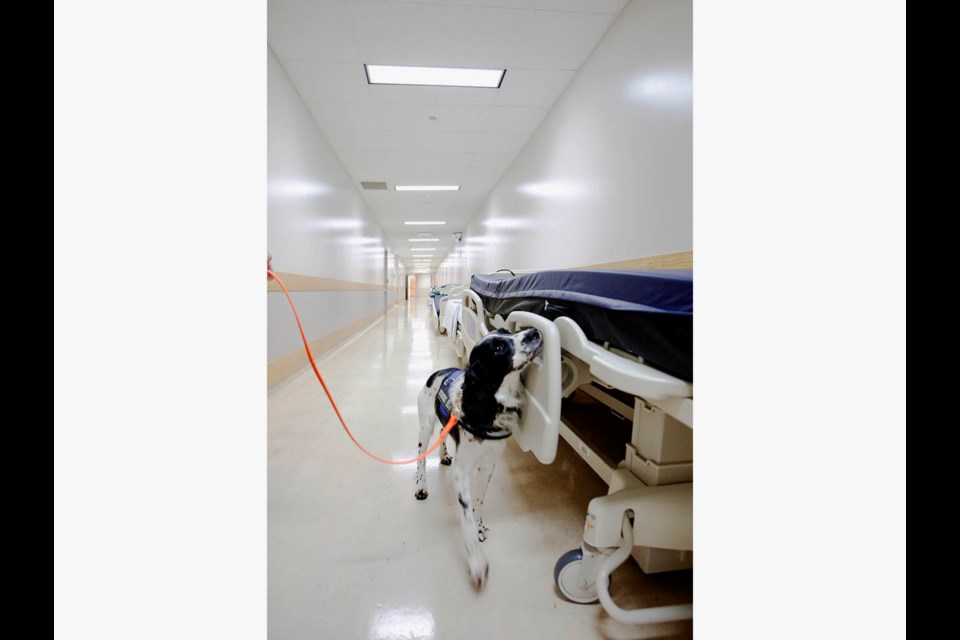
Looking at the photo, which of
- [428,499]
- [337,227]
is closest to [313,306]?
[337,227]

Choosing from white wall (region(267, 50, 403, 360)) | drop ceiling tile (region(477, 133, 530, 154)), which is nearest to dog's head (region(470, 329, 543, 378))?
white wall (region(267, 50, 403, 360))

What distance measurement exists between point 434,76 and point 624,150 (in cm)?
181

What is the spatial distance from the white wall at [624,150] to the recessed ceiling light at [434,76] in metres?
0.75

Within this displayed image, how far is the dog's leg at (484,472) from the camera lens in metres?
1.04

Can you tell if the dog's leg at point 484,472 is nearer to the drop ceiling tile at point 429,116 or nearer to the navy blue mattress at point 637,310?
the navy blue mattress at point 637,310

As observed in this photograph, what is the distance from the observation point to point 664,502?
86 cm

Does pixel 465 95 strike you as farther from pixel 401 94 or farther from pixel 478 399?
pixel 478 399

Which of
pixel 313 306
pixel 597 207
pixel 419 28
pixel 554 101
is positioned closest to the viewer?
pixel 419 28

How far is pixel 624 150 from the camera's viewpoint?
2.31 meters

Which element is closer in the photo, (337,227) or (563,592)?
(563,592)

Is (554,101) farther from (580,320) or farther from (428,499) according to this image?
(428,499)

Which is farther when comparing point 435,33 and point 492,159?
point 492,159

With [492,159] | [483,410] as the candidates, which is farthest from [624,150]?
[492,159]
